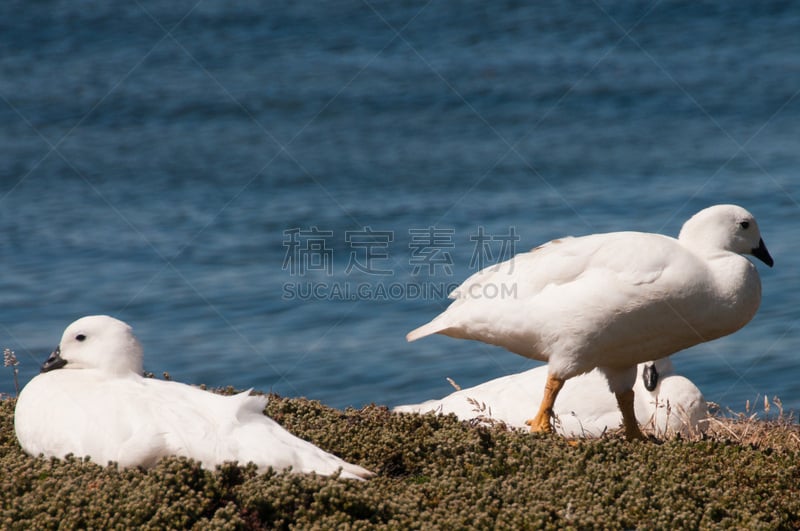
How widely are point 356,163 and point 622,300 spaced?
12.7 m

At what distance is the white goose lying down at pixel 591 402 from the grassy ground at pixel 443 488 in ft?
7.68

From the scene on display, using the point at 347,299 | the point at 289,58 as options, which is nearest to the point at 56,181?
the point at 289,58

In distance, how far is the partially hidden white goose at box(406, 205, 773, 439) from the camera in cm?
812

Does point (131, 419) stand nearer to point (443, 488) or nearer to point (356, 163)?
point (443, 488)

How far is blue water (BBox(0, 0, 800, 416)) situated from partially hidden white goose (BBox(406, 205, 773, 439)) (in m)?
5.22

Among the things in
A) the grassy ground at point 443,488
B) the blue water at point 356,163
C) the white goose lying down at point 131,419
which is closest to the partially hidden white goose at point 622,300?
the grassy ground at point 443,488

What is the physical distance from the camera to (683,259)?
8203 mm

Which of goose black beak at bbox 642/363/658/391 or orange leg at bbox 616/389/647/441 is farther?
goose black beak at bbox 642/363/658/391

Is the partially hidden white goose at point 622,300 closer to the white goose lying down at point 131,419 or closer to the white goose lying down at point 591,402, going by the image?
the white goose lying down at point 591,402

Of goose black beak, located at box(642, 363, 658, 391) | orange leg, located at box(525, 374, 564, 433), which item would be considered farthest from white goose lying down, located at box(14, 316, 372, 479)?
goose black beak, located at box(642, 363, 658, 391)

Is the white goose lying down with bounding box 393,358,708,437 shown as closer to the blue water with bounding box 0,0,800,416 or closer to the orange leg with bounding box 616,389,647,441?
the orange leg with bounding box 616,389,647,441

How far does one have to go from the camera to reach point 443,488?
620 centimetres

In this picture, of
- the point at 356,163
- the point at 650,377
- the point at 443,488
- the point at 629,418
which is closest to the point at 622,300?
the point at 629,418

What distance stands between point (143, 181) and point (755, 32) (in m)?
13.9
